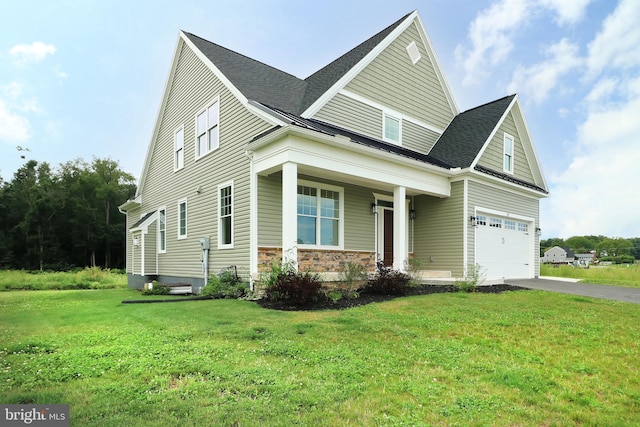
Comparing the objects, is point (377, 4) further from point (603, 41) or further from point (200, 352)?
point (200, 352)

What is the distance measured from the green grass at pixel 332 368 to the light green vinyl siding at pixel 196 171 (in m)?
4.44

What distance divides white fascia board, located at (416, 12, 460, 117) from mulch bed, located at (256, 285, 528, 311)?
27.7 feet

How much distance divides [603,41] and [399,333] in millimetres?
13839

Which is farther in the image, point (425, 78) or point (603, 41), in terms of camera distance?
point (425, 78)

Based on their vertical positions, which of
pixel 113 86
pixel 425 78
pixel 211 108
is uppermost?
pixel 113 86

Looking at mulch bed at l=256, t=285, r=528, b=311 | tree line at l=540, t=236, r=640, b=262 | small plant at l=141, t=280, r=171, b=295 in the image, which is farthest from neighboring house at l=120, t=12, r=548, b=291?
tree line at l=540, t=236, r=640, b=262

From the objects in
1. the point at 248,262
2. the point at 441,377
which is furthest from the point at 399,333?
the point at 248,262

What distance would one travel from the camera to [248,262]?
33.0ft

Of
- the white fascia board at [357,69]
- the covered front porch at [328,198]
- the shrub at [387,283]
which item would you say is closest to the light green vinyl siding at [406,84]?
the white fascia board at [357,69]

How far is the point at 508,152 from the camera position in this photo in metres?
15.5

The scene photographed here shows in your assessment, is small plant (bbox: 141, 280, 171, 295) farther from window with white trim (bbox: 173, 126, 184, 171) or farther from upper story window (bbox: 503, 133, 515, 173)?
upper story window (bbox: 503, 133, 515, 173)

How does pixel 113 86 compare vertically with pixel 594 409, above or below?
above

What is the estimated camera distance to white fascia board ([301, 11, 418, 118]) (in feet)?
36.9

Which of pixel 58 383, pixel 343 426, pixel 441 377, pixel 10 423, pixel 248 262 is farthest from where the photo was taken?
pixel 248 262
